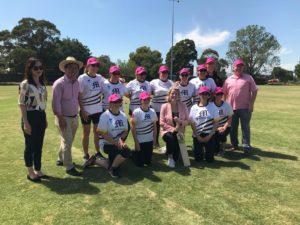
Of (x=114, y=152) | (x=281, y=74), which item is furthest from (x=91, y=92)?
(x=281, y=74)

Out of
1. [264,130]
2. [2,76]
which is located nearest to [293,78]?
[2,76]

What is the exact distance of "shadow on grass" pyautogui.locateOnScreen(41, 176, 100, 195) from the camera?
539cm

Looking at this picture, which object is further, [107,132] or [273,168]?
[273,168]

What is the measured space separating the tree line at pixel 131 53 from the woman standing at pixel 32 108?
5899 cm

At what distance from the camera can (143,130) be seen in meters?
6.85

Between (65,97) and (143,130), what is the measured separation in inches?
68.1

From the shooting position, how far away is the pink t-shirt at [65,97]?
19.4 feet

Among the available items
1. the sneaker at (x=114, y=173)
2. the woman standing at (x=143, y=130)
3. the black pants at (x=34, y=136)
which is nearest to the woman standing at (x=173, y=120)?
the woman standing at (x=143, y=130)

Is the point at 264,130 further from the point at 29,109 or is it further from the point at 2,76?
the point at 2,76

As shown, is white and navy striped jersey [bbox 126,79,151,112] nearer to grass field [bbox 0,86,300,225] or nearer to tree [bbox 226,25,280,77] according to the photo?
grass field [bbox 0,86,300,225]

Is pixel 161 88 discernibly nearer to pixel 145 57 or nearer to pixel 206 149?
pixel 206 149

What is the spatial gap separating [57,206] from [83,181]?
1.09 m

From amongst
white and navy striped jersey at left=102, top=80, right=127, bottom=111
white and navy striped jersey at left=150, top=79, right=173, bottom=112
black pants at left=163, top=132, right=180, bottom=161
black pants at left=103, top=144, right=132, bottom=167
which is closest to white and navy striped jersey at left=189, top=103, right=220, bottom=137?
black pants at left=163, top=132, right=180, bottom=161

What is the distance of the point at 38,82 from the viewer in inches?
226
